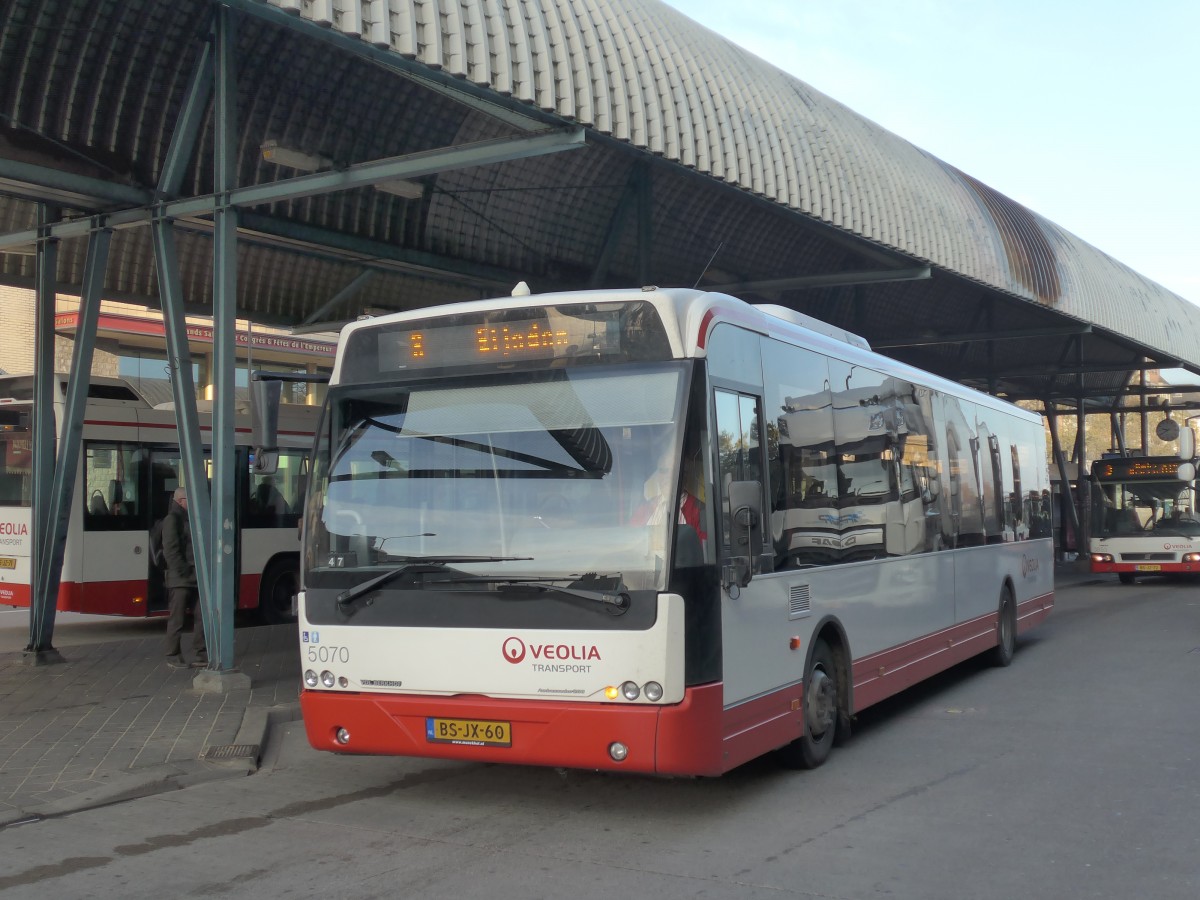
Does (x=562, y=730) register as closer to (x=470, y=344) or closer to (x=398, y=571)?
(x=398, y=571)

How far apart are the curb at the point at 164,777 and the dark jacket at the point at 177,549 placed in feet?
13.4

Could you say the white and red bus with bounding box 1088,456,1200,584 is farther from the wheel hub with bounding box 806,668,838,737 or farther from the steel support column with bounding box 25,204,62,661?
the steel support column with bounding box 25,204,62,661

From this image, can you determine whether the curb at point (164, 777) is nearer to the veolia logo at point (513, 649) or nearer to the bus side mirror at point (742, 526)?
the veolia logo at point (513, 649)

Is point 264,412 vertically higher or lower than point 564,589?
higher

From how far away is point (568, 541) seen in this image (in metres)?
6.51

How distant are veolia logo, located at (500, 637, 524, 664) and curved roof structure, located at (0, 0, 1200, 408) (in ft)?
14.5

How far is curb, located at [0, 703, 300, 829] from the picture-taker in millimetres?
7242

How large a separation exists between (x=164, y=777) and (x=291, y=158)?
6.95m

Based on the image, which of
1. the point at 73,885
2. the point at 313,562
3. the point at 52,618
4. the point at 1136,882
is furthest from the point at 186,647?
the point at 1136,882

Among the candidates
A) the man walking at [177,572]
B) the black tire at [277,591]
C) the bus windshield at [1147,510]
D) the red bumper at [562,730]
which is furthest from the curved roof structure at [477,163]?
the bus windshield at [1147,510]

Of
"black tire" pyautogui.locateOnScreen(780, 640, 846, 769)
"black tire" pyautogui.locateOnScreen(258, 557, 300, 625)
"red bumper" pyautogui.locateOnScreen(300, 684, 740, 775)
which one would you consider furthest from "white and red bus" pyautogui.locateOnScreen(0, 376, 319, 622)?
"black tire" pyautogui.locateOnScreen(780, 640, 846, 769)

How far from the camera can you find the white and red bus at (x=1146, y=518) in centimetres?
2652

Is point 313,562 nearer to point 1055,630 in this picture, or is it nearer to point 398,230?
point 398,230

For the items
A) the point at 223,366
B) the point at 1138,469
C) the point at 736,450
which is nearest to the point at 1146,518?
the point at 1138,469
